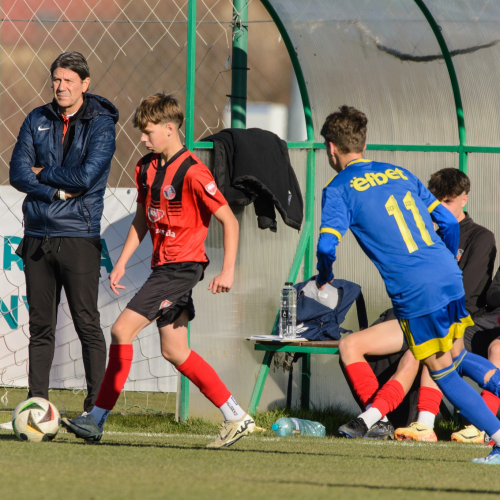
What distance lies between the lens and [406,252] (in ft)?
14.0

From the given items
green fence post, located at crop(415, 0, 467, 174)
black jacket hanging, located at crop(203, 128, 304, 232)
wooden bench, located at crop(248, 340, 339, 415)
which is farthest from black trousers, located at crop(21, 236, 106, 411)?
green fence post, located at crop(415, 0, 467, 174)

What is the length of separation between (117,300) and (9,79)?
5790 millimetres

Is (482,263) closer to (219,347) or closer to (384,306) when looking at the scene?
(384,306)

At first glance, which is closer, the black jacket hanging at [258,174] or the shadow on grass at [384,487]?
the shadow on grass at [384,487]

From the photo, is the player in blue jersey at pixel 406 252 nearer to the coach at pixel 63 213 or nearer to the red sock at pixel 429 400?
the red sock at pixel 429 400

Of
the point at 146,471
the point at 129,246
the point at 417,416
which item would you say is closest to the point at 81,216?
the point at 129,246

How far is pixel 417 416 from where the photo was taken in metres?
5.73

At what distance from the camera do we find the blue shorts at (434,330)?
4180mm

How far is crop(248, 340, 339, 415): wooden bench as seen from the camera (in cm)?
604

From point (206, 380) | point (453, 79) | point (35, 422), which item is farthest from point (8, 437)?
point (453, 79)

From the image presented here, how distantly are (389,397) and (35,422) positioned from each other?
6.76 ft

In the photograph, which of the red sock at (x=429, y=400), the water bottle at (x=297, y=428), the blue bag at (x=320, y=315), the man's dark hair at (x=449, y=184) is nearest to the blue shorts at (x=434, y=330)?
the red sock at (x=429, y=400)

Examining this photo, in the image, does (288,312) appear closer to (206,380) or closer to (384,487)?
(206,380)

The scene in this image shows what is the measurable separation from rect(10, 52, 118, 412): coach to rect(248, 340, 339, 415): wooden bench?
1.35m
